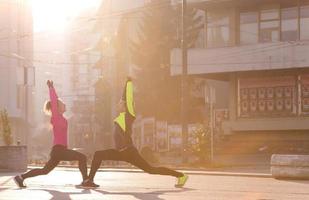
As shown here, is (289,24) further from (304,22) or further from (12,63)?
(12,63)

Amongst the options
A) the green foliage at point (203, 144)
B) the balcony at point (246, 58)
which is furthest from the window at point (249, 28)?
the green foliage at point (203, 144)

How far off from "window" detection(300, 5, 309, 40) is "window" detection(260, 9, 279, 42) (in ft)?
4.65

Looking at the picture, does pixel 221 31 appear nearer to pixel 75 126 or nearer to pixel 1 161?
pixel 1 161

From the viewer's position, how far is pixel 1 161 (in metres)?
23.3

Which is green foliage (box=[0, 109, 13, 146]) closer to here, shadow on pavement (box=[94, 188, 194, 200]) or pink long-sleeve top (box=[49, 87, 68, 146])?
pink long-sleeve top (box=[49, 87, 68, 146])

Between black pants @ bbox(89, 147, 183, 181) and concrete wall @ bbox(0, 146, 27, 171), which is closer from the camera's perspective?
black pants @ bbox(89, 147, 183, 181)

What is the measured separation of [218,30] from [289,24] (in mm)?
4376

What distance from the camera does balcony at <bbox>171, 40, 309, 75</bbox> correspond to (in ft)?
119

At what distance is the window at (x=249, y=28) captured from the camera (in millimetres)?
39656

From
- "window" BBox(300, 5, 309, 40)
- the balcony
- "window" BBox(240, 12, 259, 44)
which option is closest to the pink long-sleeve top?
the balcony

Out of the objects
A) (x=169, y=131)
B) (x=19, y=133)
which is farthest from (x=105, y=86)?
(x=169, y=131)

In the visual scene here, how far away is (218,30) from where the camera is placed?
41031 mm

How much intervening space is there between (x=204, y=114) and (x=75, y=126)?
43.3 metres

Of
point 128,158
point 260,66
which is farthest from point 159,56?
point 128,158
